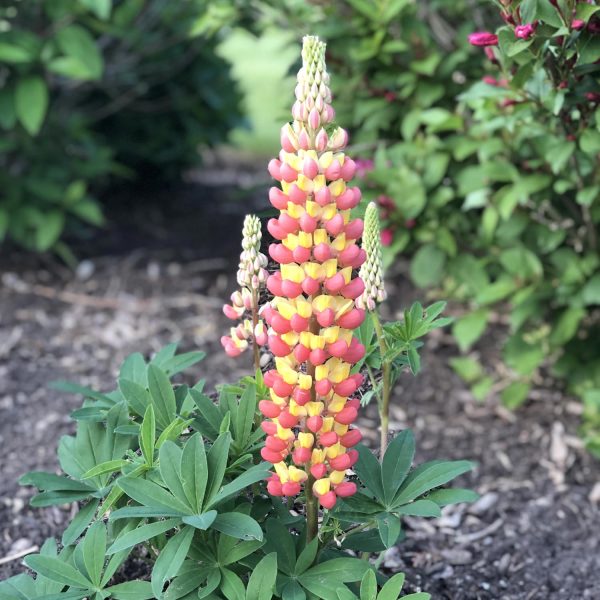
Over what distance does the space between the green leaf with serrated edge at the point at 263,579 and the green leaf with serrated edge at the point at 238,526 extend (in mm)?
53

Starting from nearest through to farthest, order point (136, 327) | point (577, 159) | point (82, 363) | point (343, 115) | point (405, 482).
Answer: point (405, 482)
point (577, 159)
point (343, 115)
point (82, 363)
point (136, 327)

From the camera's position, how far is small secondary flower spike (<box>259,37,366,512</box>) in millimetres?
1542

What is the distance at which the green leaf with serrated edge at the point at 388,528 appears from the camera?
5.43 feet

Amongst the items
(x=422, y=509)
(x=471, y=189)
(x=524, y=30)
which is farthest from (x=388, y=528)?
(x=471, y=189)

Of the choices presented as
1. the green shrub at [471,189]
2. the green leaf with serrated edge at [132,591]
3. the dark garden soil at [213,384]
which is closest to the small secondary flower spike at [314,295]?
the green leaf with serrated edge at [132,591]

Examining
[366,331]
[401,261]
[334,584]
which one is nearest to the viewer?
[334,584]

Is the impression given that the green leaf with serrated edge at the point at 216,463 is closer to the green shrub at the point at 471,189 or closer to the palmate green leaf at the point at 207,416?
the palmate green leaf at the point at 207,416

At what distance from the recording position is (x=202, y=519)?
157 cm

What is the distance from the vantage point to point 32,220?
4.30m

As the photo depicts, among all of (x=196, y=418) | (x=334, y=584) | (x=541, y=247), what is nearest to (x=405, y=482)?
(x=334, y=584)

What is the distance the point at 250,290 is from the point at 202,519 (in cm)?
53

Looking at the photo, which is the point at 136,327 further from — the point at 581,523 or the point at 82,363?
the point at 581,523

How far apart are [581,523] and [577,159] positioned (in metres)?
1.16

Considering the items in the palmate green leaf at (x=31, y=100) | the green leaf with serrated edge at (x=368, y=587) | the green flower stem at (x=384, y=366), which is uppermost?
the palmate green leaf at (x=31, y=100)
